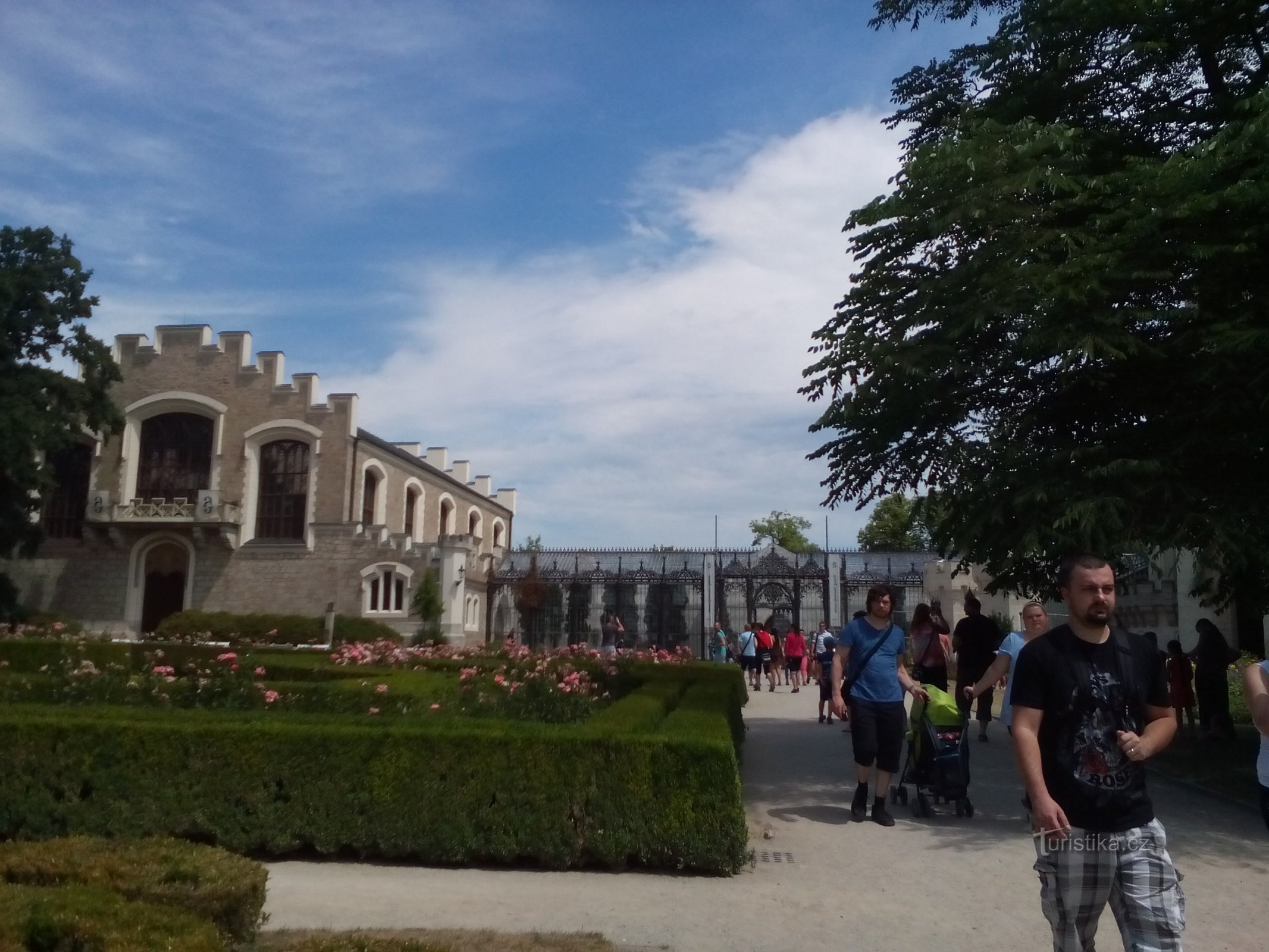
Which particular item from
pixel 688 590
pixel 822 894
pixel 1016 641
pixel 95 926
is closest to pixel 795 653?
pixel 688 590

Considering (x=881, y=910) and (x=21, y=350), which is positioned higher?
(x=21, y=350)

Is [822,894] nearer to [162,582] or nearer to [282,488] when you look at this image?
[282,488]

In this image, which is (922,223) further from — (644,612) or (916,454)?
(644,612)

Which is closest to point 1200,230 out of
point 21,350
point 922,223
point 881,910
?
point 922,223

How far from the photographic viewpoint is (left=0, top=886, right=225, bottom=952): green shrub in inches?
159

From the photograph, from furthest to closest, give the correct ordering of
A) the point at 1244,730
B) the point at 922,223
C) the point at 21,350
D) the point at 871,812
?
1. the point at 21,350
2. the point at 1244,730
3. the point at 922,223
4. the point at 871,812

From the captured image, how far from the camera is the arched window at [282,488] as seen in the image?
36188mm

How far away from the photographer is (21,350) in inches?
1256

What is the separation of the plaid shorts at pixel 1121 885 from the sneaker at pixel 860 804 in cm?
480

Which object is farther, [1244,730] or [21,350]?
[21,350]

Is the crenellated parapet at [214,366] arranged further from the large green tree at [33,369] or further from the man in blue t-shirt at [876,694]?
the man in blue t-shirt at [876,694]

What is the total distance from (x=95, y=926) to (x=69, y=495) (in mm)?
37459

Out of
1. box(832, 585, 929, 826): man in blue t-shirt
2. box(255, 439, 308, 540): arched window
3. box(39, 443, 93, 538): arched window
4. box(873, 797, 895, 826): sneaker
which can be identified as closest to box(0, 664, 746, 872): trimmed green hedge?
box(832, 585, 929, 826): man in blue t-shirt

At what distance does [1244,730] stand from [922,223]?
9931 millimetres
